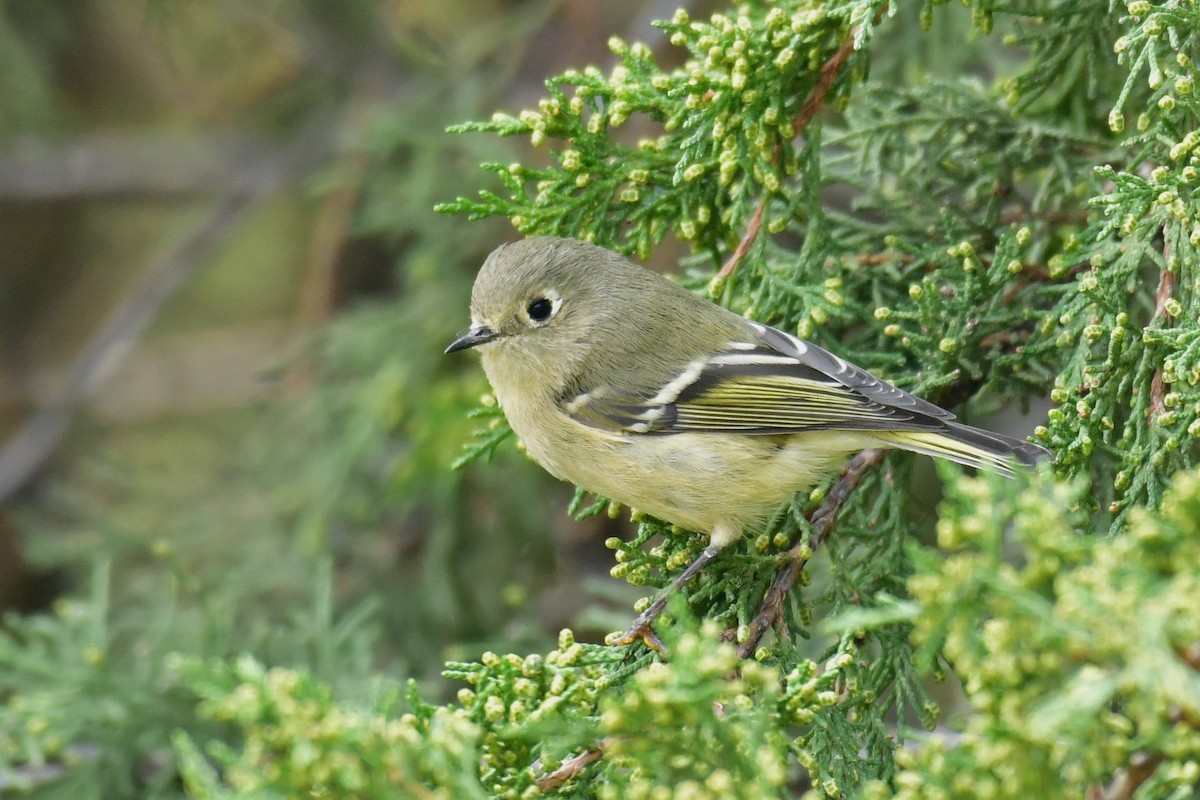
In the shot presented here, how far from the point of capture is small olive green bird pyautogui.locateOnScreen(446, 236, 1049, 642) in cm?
248

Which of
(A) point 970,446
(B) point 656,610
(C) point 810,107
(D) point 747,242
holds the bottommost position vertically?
(B) point 656,610

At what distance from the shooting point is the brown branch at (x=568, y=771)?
186cm

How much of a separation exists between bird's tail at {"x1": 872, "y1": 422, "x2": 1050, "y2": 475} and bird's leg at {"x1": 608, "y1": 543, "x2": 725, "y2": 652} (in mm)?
421

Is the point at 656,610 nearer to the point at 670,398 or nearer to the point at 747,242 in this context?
the point at 670,398

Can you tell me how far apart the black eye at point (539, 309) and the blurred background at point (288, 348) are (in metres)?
0.77

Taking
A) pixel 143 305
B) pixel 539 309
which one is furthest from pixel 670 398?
pixel 143 305

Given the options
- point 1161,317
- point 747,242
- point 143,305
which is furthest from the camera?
point 143,305

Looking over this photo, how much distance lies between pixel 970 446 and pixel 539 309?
1.10 m

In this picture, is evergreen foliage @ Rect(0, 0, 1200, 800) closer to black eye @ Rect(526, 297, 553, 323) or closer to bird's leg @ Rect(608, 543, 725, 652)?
bird's leg @ Rect(608, 543, 725, 652)

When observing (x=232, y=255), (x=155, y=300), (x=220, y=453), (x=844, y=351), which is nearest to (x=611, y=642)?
(x=844, y=351)

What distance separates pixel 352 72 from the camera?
4957mm

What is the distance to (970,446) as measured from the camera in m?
2.35

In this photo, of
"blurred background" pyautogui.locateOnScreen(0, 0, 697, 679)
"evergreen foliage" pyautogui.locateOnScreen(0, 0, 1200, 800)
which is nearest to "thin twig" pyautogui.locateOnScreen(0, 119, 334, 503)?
"blurred background" pyautogui.locateOnScreen(0, 0, 697, 679)

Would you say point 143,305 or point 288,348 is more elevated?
point 143,305
